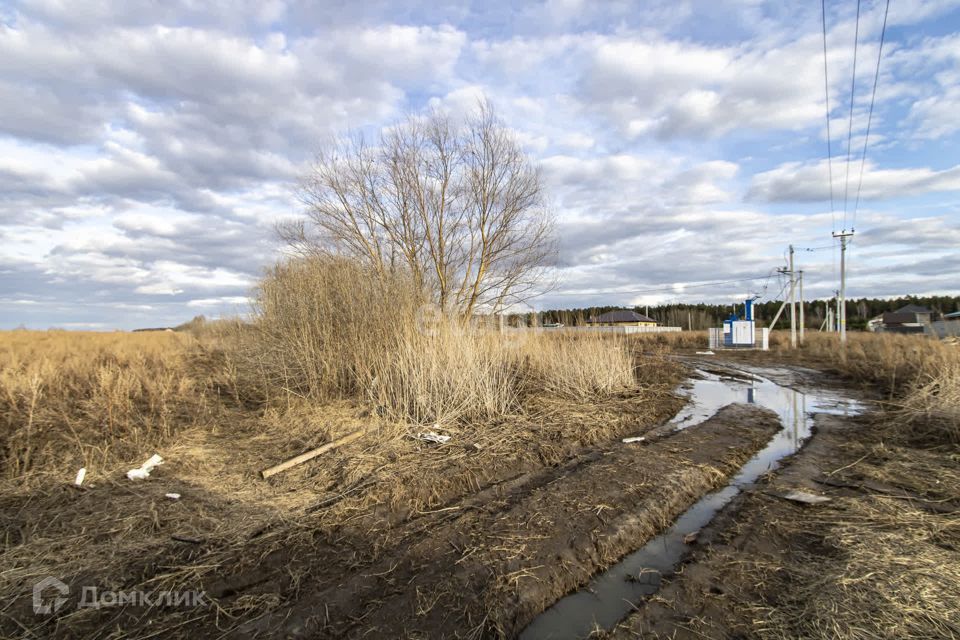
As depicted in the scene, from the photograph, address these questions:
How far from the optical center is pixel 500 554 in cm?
304

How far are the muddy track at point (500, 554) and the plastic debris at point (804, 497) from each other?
2.18ft

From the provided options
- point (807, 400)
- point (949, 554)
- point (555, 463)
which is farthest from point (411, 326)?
point (807, 400)

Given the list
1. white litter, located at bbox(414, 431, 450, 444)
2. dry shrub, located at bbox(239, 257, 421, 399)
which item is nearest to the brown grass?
white litter, located at bbox(414, 431, 450, 444)

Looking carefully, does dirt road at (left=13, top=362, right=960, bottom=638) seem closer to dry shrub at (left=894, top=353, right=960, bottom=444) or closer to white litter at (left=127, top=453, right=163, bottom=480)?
white litter at (left=127, top=453, right=163, bottom=480)

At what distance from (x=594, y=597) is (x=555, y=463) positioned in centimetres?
244

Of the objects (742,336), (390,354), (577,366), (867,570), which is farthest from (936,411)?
(742,336)

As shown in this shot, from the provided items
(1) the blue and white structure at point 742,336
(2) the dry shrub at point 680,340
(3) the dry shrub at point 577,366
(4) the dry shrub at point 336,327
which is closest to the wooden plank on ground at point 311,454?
(4) the dry shrub at point 336,327

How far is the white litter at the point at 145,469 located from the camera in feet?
14.3

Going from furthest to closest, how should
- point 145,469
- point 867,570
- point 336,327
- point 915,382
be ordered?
point 915,382, point 336,327, point 145,469, point 867,570

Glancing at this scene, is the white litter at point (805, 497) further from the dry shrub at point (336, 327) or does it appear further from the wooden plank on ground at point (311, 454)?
the dry shrub at point (336, 327)

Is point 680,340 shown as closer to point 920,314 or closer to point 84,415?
point 84,415

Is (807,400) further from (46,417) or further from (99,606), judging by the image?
(46,417)

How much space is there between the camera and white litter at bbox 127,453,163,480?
435 cm

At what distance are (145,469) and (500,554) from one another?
12.6ft
